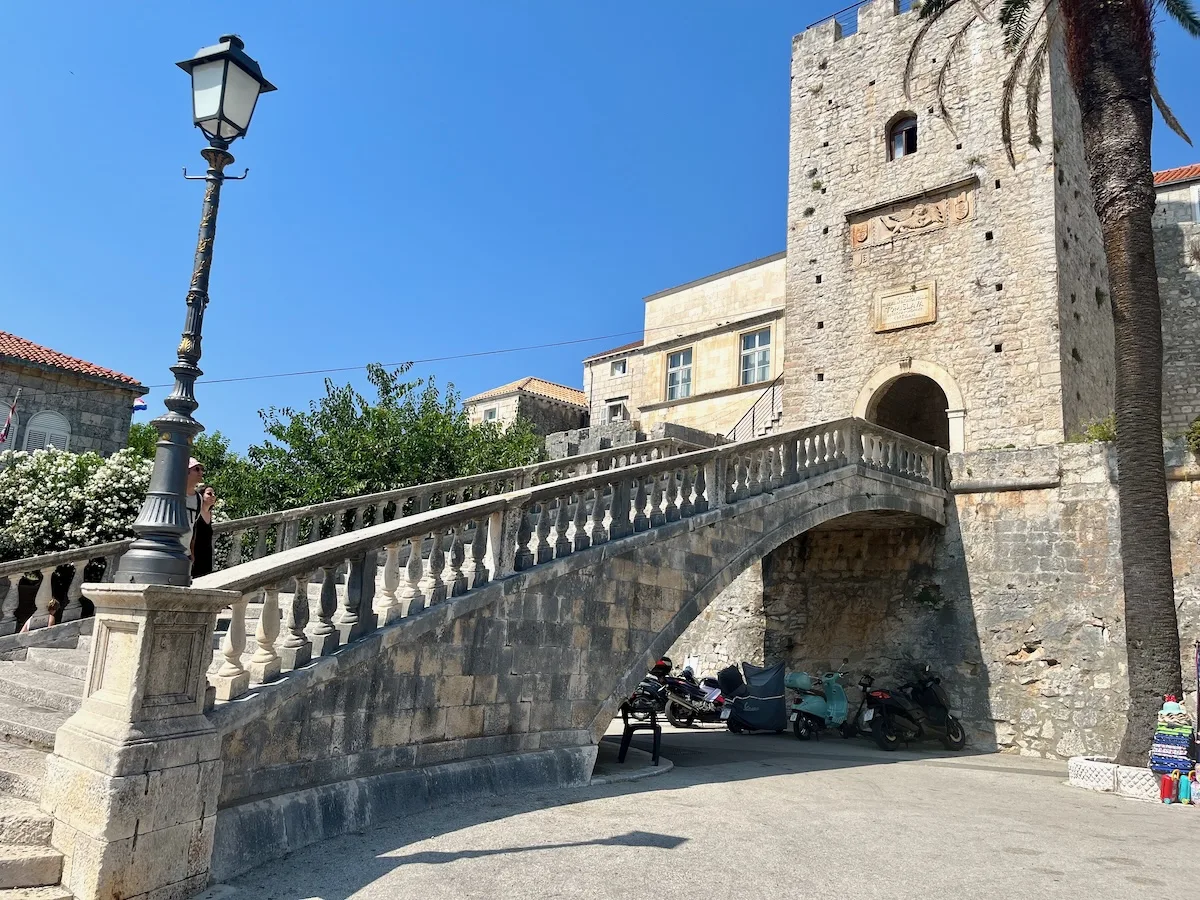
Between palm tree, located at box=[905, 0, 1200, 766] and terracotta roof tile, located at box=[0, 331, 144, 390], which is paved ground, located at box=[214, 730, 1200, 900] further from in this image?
terracotta roof tile, located at box=[0, 331, 144, 390]

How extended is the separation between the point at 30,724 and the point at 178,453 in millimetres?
1962

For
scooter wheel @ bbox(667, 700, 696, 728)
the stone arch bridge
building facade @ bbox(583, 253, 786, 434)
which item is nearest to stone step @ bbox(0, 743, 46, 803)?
the stone arch bridge

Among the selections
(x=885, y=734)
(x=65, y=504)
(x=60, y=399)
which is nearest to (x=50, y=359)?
(x=60, y=399)

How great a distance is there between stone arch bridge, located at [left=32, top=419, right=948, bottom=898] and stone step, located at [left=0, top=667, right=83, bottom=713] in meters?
0.84

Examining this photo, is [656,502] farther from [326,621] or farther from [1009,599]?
[1009,599]

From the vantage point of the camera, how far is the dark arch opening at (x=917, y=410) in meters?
18.9

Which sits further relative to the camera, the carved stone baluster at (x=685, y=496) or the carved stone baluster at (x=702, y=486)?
the carved stone baluster at (x=702, y=486)

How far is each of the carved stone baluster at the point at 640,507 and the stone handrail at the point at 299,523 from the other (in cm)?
285

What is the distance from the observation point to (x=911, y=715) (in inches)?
483

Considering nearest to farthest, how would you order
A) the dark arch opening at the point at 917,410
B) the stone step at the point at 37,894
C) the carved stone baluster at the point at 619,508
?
the stone step at the point at 37,894, the carved stone baluster at the point at 619,508, the dark arch opening at the point at 917,410

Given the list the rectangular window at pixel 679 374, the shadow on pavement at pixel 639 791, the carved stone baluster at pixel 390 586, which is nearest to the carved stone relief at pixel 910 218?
the rectangular window at pixel 679 374

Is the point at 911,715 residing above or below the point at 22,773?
below

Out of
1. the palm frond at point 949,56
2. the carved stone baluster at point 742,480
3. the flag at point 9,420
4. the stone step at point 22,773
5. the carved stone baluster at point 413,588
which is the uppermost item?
the palm frond at point 949,56

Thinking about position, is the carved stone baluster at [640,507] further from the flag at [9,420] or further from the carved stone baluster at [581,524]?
the flag at [9,420]
